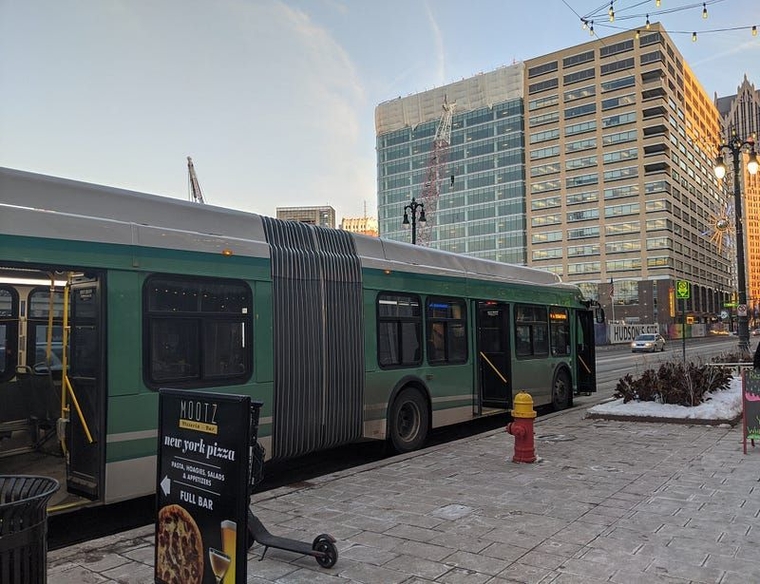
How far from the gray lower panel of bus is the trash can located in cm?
410

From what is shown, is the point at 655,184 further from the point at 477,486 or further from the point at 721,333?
the point at 477,486

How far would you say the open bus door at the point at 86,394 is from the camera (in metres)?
5.54

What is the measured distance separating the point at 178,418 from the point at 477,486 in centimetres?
418

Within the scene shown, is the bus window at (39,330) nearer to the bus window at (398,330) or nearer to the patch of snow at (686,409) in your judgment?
the bus window at (398,330)

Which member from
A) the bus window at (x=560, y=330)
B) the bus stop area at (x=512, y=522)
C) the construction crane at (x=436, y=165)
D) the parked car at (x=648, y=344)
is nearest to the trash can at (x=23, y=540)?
the bus stop area at (x=512, y=522)

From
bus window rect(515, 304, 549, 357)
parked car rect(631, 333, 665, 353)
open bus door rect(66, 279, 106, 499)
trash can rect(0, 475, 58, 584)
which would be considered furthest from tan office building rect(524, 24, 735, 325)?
trash can rect(0, 475, 58, 584)

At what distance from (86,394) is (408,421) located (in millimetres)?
4942

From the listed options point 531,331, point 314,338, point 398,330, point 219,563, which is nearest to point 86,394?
point 314,338

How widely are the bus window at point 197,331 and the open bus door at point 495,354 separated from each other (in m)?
5.86

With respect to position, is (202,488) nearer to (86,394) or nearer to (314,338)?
(86,394)

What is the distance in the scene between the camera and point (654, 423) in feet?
35.4

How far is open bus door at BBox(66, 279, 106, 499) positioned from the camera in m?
5.54

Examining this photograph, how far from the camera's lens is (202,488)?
327 centimetres

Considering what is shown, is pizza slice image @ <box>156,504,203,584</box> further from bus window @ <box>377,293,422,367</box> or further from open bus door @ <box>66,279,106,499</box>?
bus window @ <box>377,293,422,367</box>
